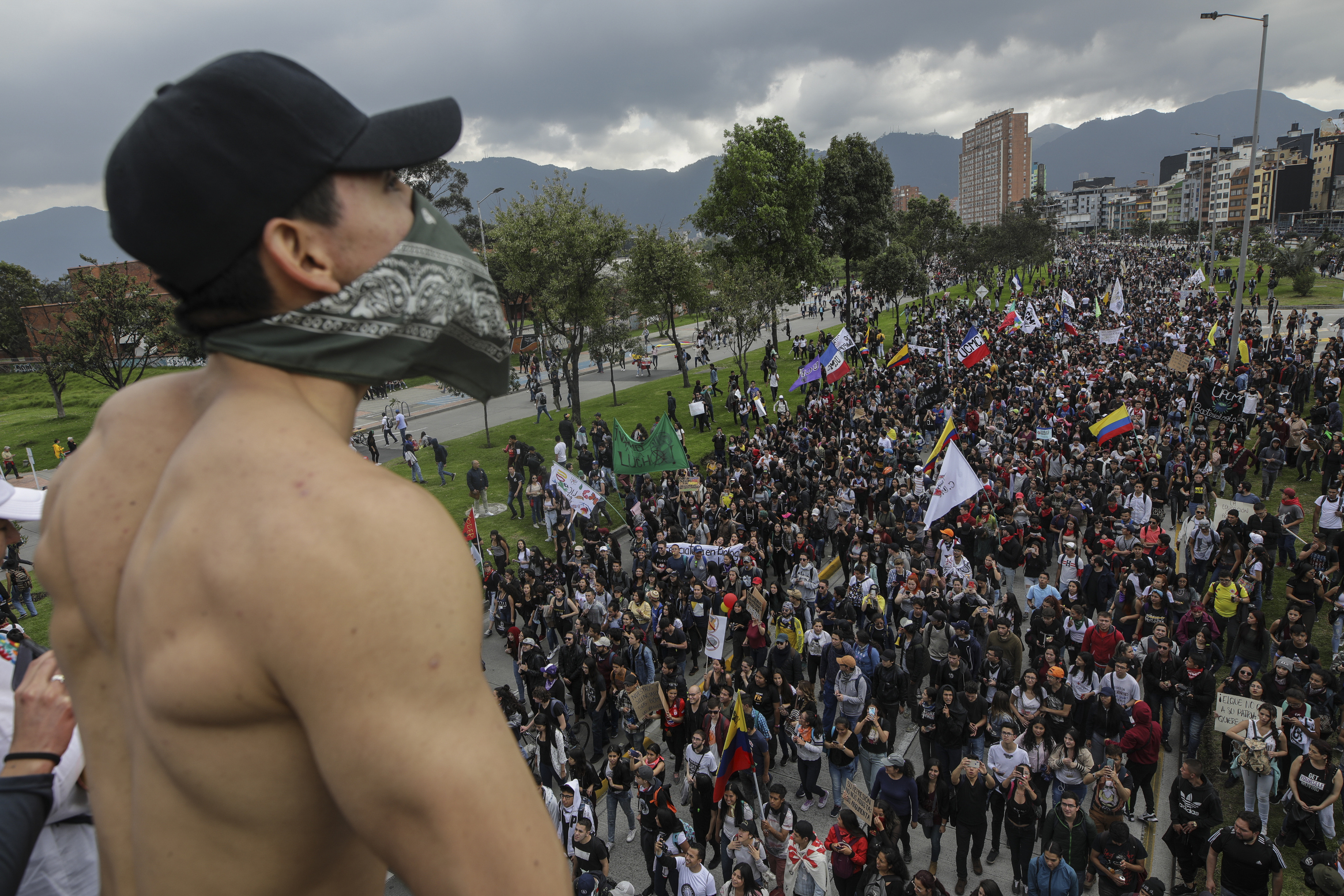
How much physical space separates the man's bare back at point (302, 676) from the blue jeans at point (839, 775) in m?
10.1

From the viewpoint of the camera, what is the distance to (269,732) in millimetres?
904

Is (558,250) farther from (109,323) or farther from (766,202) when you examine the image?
(109,323)

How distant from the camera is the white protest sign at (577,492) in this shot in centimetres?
1830

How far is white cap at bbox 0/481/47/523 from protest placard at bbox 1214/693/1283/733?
1185 cm

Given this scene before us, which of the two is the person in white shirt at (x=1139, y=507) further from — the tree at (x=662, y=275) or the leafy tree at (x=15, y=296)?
the leafy tree at (x=15, y=296)

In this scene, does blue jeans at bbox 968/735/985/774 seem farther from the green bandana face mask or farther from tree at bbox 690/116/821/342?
tree at bbox 690/116/821/342

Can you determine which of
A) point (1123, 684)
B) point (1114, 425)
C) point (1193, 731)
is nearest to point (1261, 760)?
point (1123, 684)

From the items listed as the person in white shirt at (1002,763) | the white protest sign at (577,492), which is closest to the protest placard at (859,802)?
the person in white shirt at (1002,763)

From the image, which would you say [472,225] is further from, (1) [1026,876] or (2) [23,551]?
(1) [1026,876]

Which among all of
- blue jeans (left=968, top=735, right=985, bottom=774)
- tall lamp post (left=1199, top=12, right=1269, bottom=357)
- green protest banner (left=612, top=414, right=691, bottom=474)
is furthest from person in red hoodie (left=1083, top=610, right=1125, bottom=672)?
tall lamp post (left=1199, top=12, right=1269, bottom=357)

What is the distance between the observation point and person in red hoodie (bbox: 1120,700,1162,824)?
920cm

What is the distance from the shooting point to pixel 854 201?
4903 centimetres

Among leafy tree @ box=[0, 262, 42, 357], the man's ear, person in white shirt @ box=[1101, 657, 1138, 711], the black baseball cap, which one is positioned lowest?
person in white shirt @ box=[1101, 657, 1138, 711]

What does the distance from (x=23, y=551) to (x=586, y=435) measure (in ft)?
60.9
